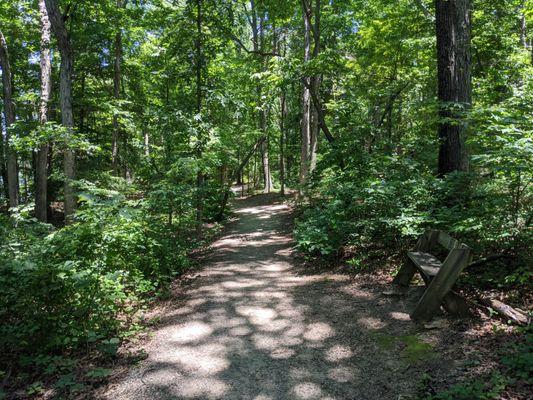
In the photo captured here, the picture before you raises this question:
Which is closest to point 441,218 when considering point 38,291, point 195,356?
point 195,356

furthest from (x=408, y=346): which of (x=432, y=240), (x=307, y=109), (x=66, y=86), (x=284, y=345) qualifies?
(x=307, y=109)

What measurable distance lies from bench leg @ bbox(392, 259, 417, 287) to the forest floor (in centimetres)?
23

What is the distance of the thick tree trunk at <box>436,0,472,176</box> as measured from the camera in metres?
6.85

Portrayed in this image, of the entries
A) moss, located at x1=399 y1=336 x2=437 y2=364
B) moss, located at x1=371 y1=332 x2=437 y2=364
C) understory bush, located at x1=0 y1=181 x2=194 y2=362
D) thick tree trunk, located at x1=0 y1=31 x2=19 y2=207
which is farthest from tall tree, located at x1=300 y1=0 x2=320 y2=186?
thick tree trunk, located at x1=0 y1=31 x2=19 y2=207

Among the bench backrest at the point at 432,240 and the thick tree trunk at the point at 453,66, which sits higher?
the thick tree trunk at the point at 453,66

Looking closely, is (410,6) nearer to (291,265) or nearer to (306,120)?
(306,120)

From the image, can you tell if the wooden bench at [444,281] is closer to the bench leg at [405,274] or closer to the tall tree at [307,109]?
the bench leg at [405,274]

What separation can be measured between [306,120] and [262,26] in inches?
353

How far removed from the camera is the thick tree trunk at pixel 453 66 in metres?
6.85

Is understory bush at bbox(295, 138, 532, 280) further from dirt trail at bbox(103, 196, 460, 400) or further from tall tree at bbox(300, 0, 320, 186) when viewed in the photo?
tall tree at bbox(300, 0, 320, 186)

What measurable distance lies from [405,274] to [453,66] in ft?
13.9

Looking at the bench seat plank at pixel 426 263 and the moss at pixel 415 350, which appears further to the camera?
the bench seat plank at pixel 426 263

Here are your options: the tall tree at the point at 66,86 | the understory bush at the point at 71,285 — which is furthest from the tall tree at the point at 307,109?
the understory bush at the point at 71,285

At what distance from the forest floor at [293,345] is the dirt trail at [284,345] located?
0.01 meters
